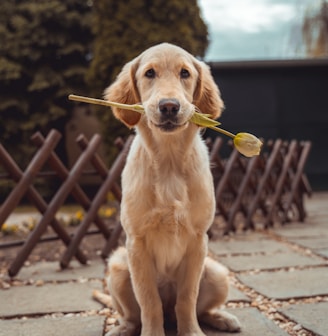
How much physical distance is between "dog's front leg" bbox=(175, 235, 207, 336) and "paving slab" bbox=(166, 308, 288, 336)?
0.61 feet

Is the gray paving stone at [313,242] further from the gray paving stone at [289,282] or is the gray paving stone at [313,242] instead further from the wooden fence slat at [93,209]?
the wooden fence slat at [93,209]

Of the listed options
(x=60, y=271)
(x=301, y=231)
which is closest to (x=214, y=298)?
(x=60, y=271)

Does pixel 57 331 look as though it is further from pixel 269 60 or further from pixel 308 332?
pixel 269 60

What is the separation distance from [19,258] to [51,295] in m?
0.72

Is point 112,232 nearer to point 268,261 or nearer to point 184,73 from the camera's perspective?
point 268,261

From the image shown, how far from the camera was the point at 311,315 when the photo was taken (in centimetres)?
276

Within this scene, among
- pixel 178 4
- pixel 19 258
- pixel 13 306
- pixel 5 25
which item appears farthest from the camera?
pixel 5 25

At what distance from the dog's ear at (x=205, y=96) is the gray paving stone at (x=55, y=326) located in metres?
1.34

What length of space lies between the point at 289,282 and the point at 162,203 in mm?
1683

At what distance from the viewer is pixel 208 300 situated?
2617 millimetres

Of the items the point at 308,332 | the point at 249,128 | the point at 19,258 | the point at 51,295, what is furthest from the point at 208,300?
the point at 249,128

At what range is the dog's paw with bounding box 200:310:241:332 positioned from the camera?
8.41 ft

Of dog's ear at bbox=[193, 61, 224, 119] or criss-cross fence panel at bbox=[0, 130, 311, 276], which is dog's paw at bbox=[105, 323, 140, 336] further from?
criss-cross fence panel at bbox=[0, 130, 311, 276]

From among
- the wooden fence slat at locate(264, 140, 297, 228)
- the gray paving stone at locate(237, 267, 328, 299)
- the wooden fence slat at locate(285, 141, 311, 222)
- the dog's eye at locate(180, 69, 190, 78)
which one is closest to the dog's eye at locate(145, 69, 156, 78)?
the dog's eye at locate(180, 69, 190, 78)
